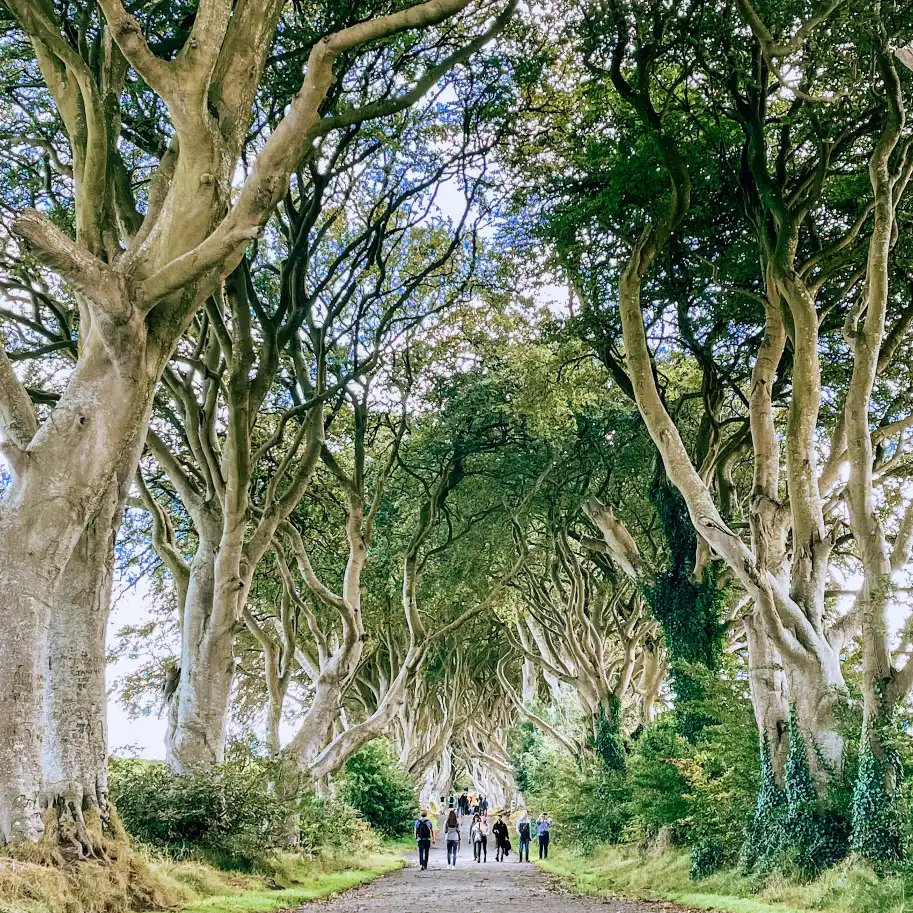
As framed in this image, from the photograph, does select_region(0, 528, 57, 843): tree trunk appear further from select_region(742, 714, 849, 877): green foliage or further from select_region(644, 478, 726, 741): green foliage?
select_region(644, 478, 726, 741): green foliage

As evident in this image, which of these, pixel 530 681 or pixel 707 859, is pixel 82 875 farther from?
pixel 530 681

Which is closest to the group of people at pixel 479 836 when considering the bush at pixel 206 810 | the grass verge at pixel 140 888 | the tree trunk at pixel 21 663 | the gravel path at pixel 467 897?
the gravel path at pixel 467 897

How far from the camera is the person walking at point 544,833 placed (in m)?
27.3

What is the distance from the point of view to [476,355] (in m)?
20.6

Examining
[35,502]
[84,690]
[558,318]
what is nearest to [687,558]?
[558,318]

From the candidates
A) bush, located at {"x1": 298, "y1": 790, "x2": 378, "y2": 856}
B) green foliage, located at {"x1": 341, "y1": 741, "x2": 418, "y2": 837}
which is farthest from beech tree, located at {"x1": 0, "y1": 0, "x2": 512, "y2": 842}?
green foliage, located at {"x1": 341, "y1": 741, "x2": 418, "y2": 837}

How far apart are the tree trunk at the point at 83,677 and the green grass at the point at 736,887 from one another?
810cm

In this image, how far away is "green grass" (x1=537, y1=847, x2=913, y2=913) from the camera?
31.9ft

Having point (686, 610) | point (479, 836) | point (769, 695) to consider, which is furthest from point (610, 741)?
point (769, 695)

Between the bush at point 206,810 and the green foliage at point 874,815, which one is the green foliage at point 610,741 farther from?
the green foliage at point 874,815

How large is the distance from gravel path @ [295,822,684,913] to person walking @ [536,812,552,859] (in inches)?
186

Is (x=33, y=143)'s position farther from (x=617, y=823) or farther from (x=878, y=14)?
(x=617, y=823)

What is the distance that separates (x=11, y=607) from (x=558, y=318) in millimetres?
12904

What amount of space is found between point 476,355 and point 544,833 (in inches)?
631
